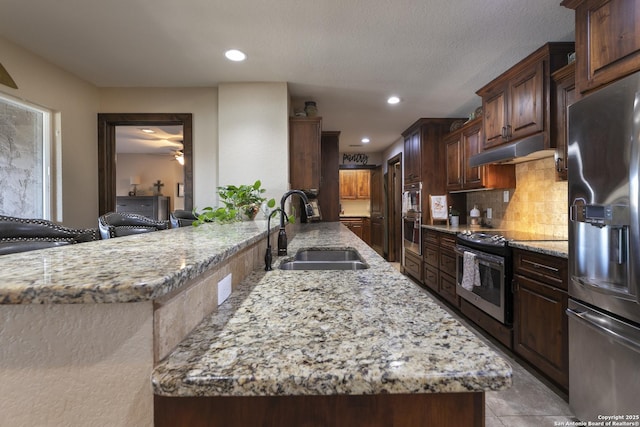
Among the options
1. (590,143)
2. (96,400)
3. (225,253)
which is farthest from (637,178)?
(96,400)

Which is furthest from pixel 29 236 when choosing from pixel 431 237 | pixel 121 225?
pixel 431 237

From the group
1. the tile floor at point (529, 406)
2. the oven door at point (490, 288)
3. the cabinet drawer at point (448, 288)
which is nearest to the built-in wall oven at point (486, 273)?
the oven door at point (490, 288)

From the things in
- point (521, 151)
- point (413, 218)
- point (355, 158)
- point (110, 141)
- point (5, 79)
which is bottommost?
point (413, 218)

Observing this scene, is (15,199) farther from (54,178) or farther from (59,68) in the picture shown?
(59,68)

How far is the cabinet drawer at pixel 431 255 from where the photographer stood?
149 inches

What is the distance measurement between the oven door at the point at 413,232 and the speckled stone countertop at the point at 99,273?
13.0 feet

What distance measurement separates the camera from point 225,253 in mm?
760

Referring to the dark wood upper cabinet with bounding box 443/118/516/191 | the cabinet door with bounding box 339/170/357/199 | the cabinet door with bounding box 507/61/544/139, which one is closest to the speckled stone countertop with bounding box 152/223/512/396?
the cabinet door with bounding box 507/61/544/139

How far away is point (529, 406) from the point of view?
176cm

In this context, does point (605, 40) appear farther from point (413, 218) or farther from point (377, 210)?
point (377, 210)

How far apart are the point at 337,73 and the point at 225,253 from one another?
2528mm

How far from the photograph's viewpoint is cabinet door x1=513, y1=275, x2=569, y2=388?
1800 mm

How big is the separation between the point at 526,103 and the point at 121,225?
10.4ft

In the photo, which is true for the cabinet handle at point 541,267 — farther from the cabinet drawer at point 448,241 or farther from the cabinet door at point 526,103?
the cabinet drawer at point 448,241
